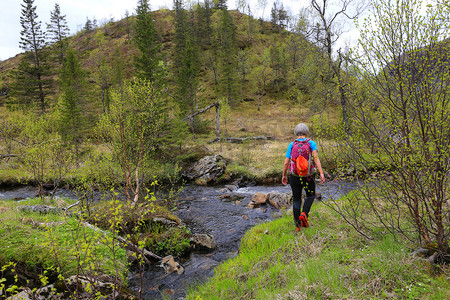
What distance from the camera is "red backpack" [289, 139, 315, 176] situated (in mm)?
5184

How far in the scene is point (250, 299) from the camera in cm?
360

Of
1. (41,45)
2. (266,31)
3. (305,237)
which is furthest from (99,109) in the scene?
(266,31)

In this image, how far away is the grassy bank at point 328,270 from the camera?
294cm

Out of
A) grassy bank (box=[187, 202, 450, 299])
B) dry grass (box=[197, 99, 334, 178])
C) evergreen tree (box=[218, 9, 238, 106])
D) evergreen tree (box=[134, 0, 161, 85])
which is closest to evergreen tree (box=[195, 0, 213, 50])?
evergreen tree (box=[218, 9, 238, 106])

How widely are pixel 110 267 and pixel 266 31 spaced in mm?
93643

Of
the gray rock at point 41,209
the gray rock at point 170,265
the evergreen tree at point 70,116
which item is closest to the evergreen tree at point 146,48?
the evergreen tree at point 70,116

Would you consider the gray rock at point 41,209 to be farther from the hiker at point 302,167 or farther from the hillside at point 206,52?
the hillside at point 206,52

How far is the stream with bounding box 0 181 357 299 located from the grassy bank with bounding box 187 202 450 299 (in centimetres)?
103

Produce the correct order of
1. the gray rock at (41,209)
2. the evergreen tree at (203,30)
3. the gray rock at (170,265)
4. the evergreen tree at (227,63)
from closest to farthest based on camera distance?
the gray rock at (170,265)
the gray rock at (41,209)
the evergreen tree at (227,63)
the evergreen tree at (203,30)

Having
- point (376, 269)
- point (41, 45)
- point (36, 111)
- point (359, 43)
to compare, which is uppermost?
point (41, 45)

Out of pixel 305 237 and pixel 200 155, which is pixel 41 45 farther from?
pixel 305 237

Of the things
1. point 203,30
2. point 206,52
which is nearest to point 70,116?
point 206,52

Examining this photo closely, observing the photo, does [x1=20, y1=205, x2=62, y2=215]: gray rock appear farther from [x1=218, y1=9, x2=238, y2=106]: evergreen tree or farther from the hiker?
[x1=218, y1=9, x2=238, y2=106]: evergreen tree

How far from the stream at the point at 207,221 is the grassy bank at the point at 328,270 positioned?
1.03 metres
